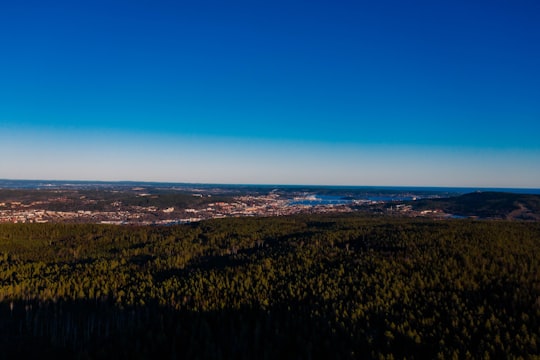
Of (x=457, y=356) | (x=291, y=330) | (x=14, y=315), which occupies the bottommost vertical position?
(x=14, y=315)

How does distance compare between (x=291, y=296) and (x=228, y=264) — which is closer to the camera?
(x=291, y=296)

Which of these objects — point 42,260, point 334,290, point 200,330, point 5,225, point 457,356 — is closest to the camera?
point 457,356

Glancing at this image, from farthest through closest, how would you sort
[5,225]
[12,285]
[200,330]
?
1. [5,225]
2. [12,285]
3. [200,330]

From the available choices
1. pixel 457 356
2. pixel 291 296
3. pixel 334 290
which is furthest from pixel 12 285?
pixel 457 356

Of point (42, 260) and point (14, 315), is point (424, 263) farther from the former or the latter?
point (42, 260)

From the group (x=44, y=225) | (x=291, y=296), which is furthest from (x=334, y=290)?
(x=44, y=225)

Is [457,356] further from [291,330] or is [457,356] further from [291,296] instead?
[291,296]

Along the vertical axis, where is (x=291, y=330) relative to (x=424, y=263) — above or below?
below
